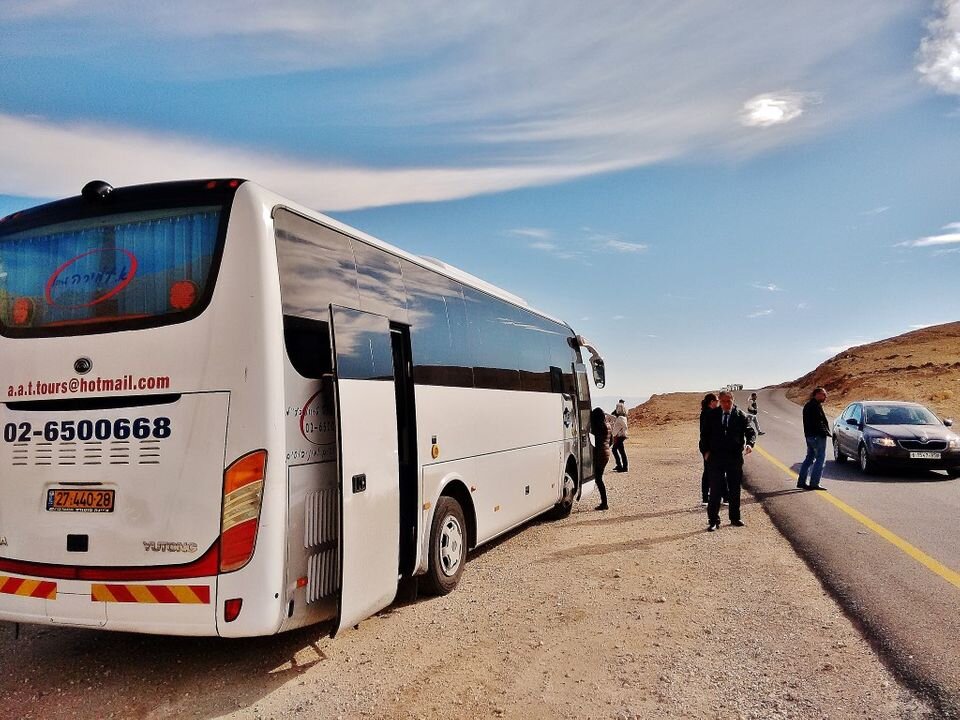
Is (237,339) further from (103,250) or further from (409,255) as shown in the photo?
(409,255)

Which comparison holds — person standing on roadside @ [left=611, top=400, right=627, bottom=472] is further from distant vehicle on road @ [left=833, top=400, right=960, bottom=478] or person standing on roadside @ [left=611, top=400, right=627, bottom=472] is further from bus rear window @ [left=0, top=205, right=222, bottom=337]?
bus rear window @ [left=0, top=205, right=222, bottom=337]

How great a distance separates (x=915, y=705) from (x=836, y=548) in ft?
14.5

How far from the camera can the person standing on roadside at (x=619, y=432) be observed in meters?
17.3

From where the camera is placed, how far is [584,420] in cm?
1297

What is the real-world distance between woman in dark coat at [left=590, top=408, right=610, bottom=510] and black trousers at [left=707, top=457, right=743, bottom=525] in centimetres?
205

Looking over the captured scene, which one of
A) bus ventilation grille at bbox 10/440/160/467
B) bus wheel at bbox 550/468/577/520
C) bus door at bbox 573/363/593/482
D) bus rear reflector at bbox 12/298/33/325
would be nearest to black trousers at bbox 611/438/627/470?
bus door at bbox 573/363/593/482

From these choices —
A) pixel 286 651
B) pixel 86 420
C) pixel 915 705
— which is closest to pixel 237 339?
pixel 86 420

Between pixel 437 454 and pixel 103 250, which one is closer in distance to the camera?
pixel 103 250

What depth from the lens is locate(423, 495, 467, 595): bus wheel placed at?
22.1 ft

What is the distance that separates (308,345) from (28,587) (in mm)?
2559

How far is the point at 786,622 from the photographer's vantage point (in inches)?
232

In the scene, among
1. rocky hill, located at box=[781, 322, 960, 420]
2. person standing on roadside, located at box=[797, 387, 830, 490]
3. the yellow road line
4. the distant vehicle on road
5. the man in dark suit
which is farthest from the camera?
rocky hill, located at box=[781, 322, 960, 420]

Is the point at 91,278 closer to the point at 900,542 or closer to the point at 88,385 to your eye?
the point at 88,385

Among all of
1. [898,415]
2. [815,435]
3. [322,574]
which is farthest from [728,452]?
[898,415]
